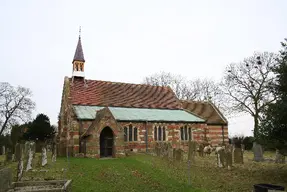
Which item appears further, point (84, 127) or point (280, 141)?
point (84, 127)

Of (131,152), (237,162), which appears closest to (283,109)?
(237,162)

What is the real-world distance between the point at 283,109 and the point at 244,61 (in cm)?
2574

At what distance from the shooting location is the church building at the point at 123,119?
24453 mm

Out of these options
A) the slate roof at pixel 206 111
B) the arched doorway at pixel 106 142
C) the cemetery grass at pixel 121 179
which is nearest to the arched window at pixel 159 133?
the arched doorway at pixel 106 142

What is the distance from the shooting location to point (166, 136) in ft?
98.8

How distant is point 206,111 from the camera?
119ft

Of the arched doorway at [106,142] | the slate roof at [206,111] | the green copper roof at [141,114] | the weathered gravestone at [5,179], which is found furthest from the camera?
the slate roof at [206,111]

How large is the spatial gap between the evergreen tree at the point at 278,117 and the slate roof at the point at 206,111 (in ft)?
68.1

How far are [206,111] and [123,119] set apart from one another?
14148mm

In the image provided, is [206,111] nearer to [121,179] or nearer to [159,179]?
[159,179]

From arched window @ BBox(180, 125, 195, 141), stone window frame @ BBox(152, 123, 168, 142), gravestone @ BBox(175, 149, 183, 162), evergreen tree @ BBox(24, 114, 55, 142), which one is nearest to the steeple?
stone window frame @ BBox(152, 123, 168, 142)

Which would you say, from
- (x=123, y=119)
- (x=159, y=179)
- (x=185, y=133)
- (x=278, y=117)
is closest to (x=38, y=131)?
(x=123, y=119)

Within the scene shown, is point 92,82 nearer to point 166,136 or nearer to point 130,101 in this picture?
point 130,101

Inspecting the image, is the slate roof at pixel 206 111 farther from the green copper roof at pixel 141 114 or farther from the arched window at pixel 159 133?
the arched window at pixel 159 133
